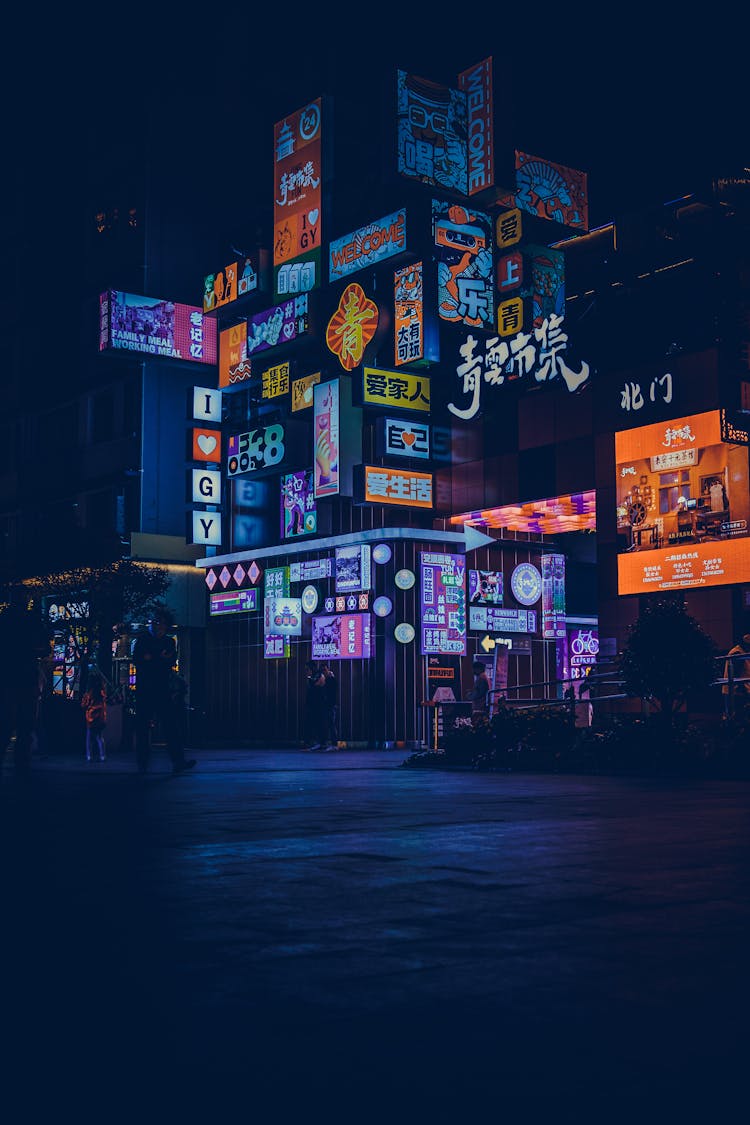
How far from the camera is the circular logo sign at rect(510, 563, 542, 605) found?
3275 centimetres

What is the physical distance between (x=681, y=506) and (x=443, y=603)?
30.3ft

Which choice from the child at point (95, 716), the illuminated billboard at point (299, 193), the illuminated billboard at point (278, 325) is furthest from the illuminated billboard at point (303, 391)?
the child at point (95, 716)

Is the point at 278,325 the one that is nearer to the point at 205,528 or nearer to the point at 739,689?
the point at 205,528

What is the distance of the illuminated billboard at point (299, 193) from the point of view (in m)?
35.3

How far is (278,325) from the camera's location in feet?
115

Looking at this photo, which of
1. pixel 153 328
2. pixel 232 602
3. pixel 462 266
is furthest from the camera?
pixel 153 328

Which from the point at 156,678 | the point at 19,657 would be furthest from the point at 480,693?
A: the point at 19,657

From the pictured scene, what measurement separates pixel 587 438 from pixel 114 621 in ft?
43.7

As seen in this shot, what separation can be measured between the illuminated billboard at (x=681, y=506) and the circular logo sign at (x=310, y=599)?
35.2 ft

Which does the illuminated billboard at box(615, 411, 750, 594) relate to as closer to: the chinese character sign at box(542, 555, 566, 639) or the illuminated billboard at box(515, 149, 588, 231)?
the chinese character sign at box(542, 555, 566, 639)

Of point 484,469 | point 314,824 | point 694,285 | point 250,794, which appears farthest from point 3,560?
point 314,824

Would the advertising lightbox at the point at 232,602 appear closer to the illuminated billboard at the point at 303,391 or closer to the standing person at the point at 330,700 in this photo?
the illuminated billboard at the point at 303,391

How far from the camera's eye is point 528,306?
106ft

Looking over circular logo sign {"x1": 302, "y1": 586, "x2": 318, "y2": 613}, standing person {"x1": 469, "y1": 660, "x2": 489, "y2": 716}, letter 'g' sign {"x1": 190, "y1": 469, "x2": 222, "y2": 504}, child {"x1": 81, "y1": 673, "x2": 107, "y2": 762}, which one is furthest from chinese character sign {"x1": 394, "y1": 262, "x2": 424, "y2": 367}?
child {"x1": 81, "y1": 673, "x2": 107, "y2": 762}
